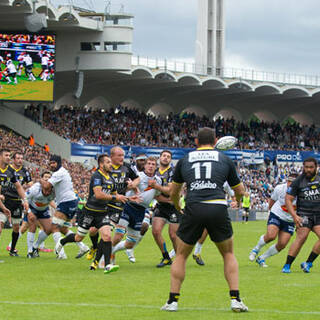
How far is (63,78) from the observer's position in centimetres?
5566

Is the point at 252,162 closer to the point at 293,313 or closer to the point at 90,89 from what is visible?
the point at 90,89

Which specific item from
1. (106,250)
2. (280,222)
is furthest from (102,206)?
(280,222)

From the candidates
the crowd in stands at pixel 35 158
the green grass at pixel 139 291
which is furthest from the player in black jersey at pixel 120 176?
the crowd in stands at pixel 35 158

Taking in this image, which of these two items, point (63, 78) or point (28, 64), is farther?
point (63, 78)

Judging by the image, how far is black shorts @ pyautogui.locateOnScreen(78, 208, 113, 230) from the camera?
13086 mm

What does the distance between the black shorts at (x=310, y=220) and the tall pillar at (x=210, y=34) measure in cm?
5850

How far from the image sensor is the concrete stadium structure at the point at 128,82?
163ft

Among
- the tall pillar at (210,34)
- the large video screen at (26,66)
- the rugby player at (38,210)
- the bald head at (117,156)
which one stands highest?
the tall pillar at (210,34)

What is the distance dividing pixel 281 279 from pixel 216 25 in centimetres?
6199

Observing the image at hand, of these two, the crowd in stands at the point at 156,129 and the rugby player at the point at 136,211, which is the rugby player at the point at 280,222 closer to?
the rugby player at the point at 136,211

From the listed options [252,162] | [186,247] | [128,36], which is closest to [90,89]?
[128,36]

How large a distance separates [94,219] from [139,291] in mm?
2944

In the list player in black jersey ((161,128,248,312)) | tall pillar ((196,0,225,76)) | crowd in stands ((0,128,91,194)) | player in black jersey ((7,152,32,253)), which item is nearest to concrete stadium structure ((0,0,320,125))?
tall pillar ((196,0,225,76))

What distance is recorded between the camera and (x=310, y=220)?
13227 millimetres
